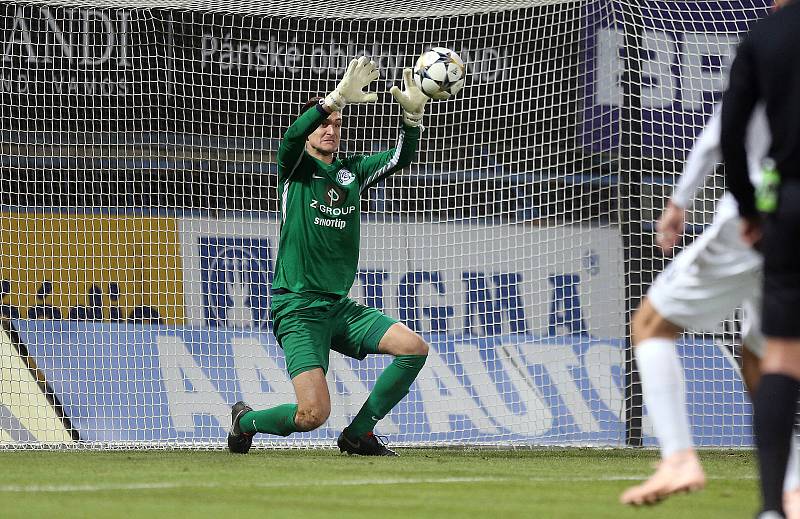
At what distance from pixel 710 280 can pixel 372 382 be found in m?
5.82

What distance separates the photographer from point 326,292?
6.74 meters

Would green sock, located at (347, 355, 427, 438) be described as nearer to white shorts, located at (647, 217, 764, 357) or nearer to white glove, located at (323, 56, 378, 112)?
white glove, located at (323, 56, 378, 112)

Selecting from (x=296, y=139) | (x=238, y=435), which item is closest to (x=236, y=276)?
(x=238, y=435)

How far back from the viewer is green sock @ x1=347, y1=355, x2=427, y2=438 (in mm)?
6684

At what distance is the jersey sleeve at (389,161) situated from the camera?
6.82 meters

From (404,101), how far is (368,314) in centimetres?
117

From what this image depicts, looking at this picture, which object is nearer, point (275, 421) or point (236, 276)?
point (275, 421)

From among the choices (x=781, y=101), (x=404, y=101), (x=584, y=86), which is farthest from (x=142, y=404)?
(x=781, y=101)

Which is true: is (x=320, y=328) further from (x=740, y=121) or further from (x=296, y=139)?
(x=740, y=121)

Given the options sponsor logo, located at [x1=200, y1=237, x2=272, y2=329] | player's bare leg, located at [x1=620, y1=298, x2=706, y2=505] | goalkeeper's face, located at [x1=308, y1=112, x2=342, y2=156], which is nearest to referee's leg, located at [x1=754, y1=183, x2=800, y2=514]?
player's bare leg, located at [x1=620, y1=298, x2=706, y2=505]

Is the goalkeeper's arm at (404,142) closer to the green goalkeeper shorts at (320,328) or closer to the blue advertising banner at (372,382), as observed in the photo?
the green goalkeeper shorts at (320,328)

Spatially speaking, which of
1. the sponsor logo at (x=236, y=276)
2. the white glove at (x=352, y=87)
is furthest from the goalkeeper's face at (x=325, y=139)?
the sponsor logo at (x=236, y=276)

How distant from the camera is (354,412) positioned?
9125 mm

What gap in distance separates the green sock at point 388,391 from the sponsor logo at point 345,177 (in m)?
0.99
